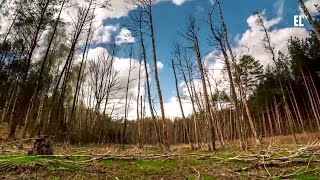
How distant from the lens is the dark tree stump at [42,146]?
8.17 m

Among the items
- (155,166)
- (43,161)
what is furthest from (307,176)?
(43,161)

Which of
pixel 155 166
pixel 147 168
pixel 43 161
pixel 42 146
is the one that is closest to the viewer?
pixel 43 161

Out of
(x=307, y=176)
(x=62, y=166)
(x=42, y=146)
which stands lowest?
(x=307, y=176)

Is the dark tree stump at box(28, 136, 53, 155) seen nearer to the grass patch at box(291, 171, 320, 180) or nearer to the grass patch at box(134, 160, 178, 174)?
the grass patch at box(134, 160, 178, 174)

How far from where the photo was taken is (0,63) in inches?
1099

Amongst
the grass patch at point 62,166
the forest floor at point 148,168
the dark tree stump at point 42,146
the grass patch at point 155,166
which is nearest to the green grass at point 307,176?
the forest floor at point 148,168

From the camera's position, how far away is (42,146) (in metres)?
8.29

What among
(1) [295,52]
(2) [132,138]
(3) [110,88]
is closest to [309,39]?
(1) [295,52]

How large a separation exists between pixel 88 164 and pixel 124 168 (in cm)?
92

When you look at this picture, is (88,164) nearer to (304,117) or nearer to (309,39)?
(309,39)

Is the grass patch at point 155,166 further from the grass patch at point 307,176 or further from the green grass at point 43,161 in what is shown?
the grass patch at point 307,176

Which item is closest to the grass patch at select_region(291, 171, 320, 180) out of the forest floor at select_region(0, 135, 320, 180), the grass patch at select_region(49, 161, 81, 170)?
the forest floor at select_region(0, 135, 320, 180)

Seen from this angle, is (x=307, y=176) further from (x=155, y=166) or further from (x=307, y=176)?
(x=155, y=166)

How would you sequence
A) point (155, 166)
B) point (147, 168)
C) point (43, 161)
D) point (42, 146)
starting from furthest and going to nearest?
point (42, 146)
point (155, 166)
point (147, 168)
point (43, 161)
